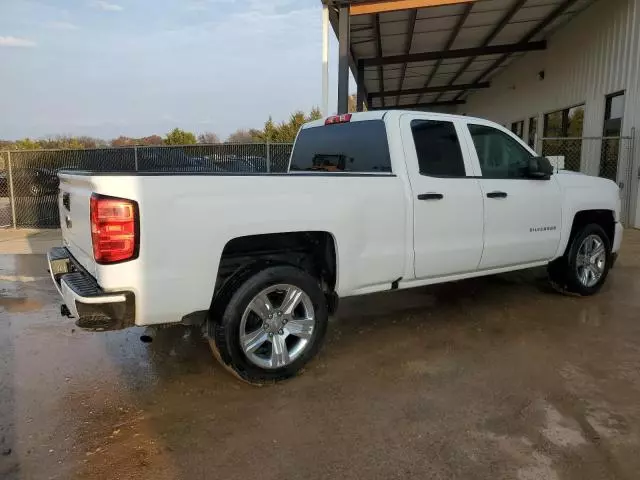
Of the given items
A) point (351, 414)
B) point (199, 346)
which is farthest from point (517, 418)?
point (199, 346)

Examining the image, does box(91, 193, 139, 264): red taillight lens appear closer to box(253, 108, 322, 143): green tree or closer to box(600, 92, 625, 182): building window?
box(600, 92, 625, 182): building window

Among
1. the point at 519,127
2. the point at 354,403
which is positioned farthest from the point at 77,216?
the point at 519,127

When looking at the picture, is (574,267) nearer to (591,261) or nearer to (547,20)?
(591,261)

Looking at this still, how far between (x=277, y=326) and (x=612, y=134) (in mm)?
11791

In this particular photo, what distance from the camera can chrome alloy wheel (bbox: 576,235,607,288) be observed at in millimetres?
5762

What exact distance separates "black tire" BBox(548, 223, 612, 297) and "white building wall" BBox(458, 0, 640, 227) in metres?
6.38

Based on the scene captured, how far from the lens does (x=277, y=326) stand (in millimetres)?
3719

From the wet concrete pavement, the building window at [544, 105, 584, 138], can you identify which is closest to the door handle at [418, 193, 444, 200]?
the wet concrete pavement

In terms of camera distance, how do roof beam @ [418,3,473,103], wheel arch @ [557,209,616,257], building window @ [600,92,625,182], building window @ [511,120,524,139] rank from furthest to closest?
1. building window @ [511,120,524,139]
2. roof beam @ [418,3,473,103]
3. building window @ [600,92,625,182]
4. wheel arch @ [557,209,616,257]

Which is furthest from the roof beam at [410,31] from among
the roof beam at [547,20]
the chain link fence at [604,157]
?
the chain link fence at [604,157]

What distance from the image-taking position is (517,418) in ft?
10.5

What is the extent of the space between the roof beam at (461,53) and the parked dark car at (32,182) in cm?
1000

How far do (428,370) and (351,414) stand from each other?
0.92m

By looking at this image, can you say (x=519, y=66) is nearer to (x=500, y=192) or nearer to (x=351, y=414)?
(x=500, y=192)
